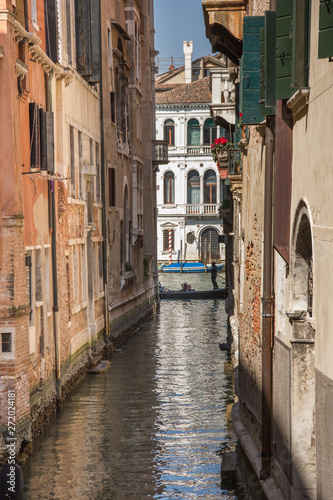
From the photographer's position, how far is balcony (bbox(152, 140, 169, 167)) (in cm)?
3219

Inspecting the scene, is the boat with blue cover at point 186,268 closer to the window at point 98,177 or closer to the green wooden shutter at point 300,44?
the window at point 98,177

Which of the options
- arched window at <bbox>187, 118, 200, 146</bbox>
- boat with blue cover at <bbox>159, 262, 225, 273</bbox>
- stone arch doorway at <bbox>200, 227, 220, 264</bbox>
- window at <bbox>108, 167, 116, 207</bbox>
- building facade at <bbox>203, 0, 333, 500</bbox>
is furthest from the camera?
stone arch doorway at <bbox>200, 227, 220, 264</bbox>

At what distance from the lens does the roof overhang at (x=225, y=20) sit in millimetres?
11797

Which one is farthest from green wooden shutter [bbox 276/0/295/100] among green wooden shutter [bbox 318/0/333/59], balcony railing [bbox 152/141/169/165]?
balcony railing [bbox 152/141/169/165]

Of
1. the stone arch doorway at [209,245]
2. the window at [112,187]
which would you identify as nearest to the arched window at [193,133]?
the stone arch doorway at [209,245]

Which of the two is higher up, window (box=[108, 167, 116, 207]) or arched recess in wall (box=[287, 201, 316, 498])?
window (box=[108, 167, 116, 207])

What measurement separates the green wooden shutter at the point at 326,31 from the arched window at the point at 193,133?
5406 cm

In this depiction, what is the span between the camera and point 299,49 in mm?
6398

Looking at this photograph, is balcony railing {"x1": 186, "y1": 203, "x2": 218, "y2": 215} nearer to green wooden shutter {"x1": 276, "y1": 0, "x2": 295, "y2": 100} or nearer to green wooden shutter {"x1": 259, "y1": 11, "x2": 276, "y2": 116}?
green wooden shutter {"x1": 259, "y1": 11, "x2": 276, "y2": 116}

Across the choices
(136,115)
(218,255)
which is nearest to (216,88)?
(136,115)

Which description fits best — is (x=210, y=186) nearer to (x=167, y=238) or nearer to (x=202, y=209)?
(x=202, y=209)

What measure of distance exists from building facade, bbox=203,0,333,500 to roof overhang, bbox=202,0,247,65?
191 centimetres

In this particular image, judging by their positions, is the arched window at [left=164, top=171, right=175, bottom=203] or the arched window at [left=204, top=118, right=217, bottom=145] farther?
the arched window at [left=164, top=171, right=175, bottom=203]

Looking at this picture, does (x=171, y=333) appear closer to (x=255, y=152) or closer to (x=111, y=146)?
(x=111, y=146)
